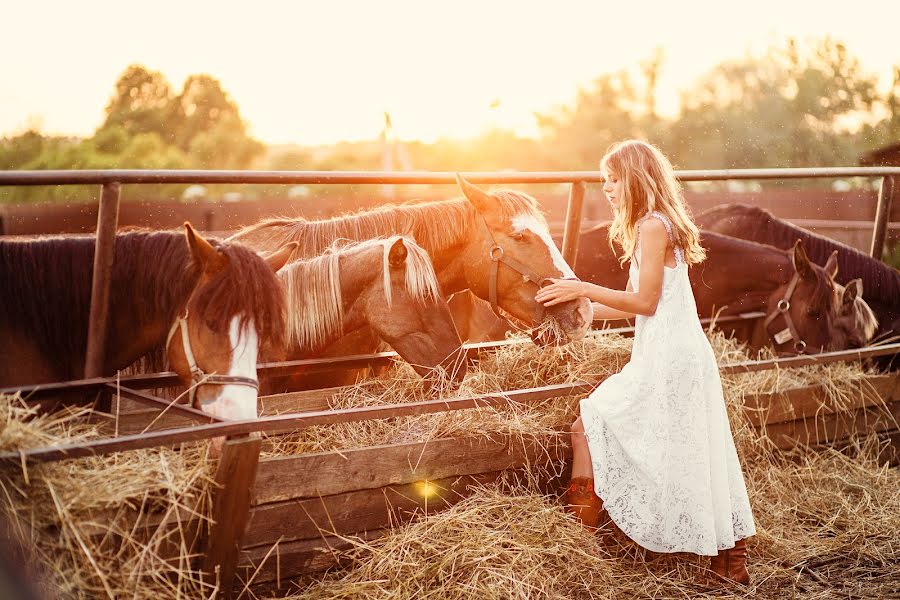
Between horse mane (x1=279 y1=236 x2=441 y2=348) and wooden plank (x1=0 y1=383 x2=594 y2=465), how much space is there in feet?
1.95

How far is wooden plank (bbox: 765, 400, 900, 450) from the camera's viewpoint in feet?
11.8

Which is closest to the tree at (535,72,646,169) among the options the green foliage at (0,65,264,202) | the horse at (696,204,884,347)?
the green foliage at (0,65,264,202)

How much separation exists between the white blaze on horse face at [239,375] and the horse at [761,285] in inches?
105

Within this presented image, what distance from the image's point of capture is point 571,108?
43.6 m

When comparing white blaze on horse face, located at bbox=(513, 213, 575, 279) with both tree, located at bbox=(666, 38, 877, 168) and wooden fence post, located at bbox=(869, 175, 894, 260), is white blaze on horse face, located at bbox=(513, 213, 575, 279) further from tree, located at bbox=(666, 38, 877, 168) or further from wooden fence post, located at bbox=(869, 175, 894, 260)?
tree, located at bbox=(666, 38, 877, 168)

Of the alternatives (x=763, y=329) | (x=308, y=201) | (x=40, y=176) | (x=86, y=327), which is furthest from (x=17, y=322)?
(x=308, y=201)

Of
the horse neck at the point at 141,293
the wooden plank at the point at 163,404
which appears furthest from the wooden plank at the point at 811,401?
the horse neck at the point at 141,293

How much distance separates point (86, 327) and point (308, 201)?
27.4 ft

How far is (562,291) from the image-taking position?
297 cm

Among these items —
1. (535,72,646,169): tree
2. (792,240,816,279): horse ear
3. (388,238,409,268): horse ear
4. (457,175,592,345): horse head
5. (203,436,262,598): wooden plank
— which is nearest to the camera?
(203,436,262,598): wooden plank

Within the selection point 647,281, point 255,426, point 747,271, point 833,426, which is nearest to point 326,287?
point 255,426

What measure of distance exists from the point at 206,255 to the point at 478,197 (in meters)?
1.45

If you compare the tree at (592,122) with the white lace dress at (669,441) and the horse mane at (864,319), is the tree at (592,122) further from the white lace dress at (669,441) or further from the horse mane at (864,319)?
the white lace dress at (669,441)

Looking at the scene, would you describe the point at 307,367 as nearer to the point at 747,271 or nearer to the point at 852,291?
the point at 747,271
